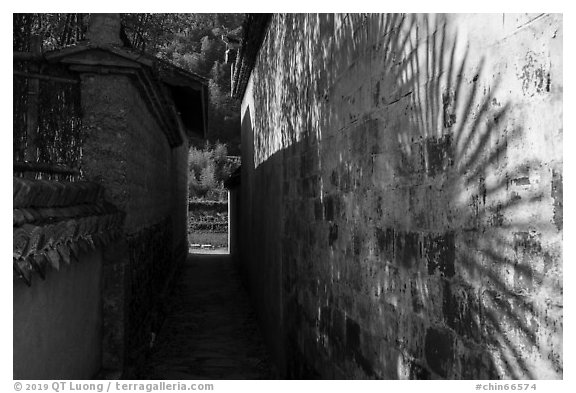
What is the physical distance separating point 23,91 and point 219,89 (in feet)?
169

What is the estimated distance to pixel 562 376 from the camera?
1491 millimetres

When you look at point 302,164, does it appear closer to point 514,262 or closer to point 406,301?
point 406,301

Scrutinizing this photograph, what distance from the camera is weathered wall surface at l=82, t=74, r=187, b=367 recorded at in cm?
478

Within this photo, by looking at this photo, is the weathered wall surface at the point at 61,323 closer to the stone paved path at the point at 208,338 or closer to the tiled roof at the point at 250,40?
the stone paved path at the point at 208,338

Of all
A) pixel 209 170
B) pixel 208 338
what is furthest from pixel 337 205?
pixel 209 170

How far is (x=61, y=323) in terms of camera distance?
3420mm

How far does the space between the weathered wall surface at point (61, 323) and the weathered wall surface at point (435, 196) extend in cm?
181

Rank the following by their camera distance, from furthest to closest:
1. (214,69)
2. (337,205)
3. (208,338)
→ (214,69) → (208,338) → (337,205)

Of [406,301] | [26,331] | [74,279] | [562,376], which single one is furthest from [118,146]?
[562,376]

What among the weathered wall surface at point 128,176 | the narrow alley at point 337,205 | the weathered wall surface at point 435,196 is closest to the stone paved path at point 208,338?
the narrow alley at point 337,205

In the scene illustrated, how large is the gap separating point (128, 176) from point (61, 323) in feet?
6.39

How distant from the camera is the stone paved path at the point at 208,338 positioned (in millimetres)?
6094
